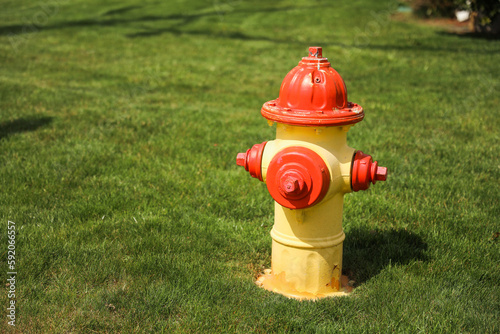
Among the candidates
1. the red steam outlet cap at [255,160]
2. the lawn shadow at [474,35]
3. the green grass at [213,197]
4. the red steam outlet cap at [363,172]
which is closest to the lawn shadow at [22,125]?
the green grass at [213,197]

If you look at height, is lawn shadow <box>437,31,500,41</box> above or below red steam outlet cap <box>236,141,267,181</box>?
below

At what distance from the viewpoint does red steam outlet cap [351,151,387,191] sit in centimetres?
311

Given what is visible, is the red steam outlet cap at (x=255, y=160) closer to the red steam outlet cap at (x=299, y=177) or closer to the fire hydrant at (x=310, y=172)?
the fire hydrant at (x=310, y=172)

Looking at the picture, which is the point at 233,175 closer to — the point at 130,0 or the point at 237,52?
the point at 237,52

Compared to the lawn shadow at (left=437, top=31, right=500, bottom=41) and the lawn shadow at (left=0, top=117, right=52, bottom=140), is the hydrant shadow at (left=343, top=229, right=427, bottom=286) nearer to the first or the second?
the lawn shadow at (left=0, top=117, right=52, bottom=140)

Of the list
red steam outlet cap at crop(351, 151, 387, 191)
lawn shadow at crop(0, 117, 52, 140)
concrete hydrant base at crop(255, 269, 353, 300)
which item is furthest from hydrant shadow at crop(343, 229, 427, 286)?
lawn shadow at crop(0, 117, 52, 140)

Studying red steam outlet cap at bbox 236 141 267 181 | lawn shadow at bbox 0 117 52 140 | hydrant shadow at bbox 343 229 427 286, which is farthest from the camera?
lawn shadow at bbox 0 117 52 140

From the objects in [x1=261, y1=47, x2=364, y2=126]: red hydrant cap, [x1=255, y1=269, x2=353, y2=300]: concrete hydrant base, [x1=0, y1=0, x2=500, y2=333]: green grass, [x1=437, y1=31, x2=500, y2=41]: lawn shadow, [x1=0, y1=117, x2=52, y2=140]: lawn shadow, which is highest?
[x1=261, y1=47, x2=364, y2=126]: red hydrant cap

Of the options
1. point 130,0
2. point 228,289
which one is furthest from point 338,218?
point 130,0

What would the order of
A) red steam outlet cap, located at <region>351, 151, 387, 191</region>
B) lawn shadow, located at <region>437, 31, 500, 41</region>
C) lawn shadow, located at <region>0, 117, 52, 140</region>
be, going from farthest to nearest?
lawn shadow, located at <region>437, 31, 500, 41</region>, lawn shadow, located at <region>0, 117, 52, 140</region>, red steam outlet cap, located at <region>351, 151, 387, 191</region>

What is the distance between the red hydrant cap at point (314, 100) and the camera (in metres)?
2.99

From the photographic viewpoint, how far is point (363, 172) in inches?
122

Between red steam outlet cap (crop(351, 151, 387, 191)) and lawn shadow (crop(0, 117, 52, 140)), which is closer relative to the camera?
red steam outlet cap (crop(351, 151, 387, 191))

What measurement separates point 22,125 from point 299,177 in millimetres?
4479
